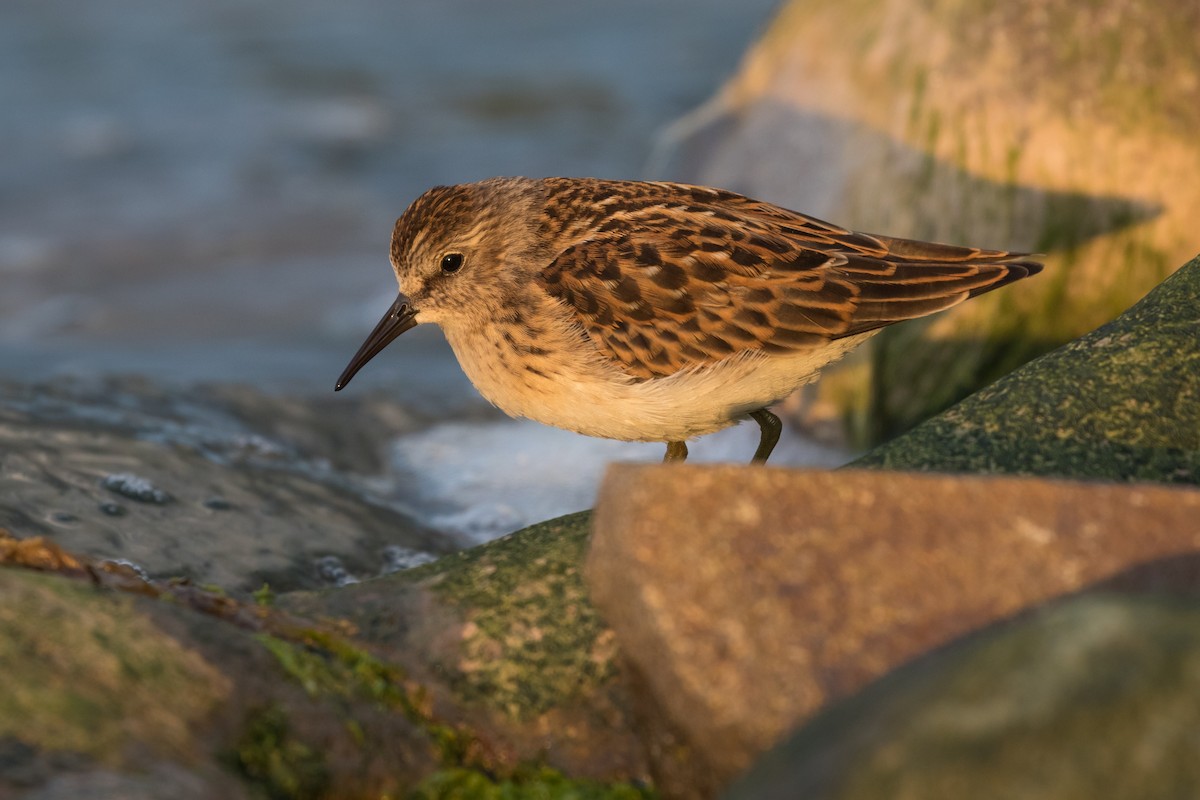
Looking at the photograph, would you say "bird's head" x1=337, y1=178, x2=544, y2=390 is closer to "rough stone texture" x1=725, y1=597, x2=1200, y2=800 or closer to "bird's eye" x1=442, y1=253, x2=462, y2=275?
"bird's eye" x1=442, y1=253, x2=462, y2=275

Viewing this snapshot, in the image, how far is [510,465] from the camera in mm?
7953

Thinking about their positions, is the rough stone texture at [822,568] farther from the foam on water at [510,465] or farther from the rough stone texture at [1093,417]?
the foam on water at [510,465]

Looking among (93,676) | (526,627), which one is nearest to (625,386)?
(526,627)

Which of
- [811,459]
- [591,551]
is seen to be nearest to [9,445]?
[591,551]

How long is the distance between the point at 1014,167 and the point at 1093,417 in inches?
125

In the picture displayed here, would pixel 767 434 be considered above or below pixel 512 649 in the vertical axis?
Result: below

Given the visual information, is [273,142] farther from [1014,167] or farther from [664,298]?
[664,298]

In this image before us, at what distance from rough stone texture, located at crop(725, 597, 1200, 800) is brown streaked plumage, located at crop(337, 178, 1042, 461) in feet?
8.88

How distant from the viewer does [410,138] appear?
15203 millimetres

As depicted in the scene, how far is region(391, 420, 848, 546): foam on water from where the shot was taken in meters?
7.18

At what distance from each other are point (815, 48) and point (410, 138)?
7.09 meters

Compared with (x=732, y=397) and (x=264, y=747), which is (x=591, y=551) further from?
(x=732, y=397)

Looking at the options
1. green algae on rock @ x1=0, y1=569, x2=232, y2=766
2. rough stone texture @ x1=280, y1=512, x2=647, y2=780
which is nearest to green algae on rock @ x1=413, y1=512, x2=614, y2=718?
rough stone texture @ x1=280, y1=512, x2=647, y2=780

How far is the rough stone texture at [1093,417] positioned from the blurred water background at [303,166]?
292cm
